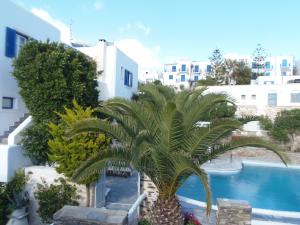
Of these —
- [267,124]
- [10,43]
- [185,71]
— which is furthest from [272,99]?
[185,71]

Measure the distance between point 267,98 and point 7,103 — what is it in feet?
112

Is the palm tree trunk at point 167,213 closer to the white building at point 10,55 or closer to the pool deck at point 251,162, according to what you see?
the pool deck at point 251,162

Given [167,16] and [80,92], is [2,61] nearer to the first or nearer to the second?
[80,92]

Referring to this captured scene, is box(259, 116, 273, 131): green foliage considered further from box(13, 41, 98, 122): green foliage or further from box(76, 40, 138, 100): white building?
box(13, 41, 98, 122): green foliage

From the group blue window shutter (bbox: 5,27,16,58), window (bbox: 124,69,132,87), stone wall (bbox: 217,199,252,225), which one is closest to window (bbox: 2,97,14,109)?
blue window shutter (bbox: 5,27,16,58)

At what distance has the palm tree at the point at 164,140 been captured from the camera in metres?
7.26

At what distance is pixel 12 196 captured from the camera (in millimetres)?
10766

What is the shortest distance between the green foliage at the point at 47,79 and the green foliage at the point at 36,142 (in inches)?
49.6

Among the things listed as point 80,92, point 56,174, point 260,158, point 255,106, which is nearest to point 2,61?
point 80,92

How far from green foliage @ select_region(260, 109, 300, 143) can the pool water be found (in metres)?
8.65

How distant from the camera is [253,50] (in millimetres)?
68312

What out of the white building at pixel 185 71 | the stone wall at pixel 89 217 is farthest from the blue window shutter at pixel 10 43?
the white building at pixel 185 71

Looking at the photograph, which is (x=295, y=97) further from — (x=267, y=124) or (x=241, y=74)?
(x=241, y=74)

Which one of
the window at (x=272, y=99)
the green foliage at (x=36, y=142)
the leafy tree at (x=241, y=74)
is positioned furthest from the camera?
the leafy tree at (x=241, y=74)
